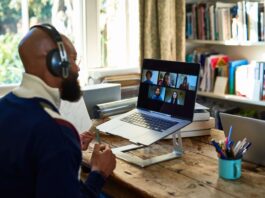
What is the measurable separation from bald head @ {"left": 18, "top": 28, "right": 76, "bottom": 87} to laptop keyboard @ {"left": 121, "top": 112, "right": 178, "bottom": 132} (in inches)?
25.1

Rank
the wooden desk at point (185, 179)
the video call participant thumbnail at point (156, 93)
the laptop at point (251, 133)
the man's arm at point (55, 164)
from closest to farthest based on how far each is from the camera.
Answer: the man's arm at point (55, 164)
the wooden desk at point (185, 179)
the laptop at point (251, 133)
the video call participant thumbnail at point (156, 93)

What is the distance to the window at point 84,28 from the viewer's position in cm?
283

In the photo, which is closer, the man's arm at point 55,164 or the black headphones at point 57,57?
the man's arm at point 55,164

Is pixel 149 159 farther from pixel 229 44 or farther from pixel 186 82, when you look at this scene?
pixel 229 44

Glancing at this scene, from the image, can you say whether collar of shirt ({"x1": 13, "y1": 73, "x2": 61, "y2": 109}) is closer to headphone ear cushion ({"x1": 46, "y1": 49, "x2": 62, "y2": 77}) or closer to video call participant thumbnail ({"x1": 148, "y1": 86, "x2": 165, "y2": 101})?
headphone ear cushion ({"x1": 46, "y1": 49, "x2": 62, "y2": 77})

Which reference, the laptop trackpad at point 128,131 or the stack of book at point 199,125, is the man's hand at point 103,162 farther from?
the stack of book at point 199,125

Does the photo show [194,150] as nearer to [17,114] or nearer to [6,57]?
[17,114]

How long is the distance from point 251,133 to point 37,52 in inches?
34.4

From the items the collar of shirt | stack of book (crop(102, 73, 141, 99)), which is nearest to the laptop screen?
the collar of shirt

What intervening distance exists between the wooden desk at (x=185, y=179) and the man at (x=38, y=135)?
14.1 inches

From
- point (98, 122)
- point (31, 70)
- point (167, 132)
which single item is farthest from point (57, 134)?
point (98, 122)

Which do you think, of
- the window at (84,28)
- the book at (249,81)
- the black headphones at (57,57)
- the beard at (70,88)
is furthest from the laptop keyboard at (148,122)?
the book at (249,81)

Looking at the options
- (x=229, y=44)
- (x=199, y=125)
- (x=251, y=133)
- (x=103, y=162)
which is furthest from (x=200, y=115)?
(x=229, y=44)

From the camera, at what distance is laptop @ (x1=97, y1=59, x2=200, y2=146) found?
5.45ft
